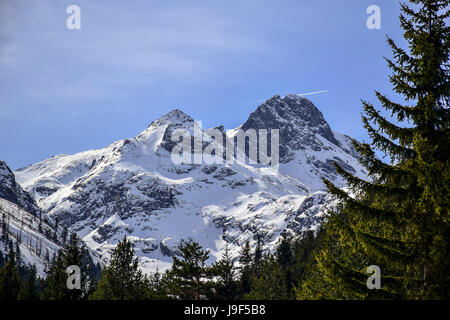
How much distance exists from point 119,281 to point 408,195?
30.2 meters

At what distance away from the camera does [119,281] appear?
37875mm

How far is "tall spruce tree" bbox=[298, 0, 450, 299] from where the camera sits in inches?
473

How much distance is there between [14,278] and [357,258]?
41.8 meters

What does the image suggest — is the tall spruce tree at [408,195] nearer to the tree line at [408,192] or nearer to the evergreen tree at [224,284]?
the tree line at [408,192]

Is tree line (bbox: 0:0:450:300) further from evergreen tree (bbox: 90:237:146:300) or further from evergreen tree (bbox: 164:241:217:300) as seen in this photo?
evergreen tree (bbox: 90:237:146:300)

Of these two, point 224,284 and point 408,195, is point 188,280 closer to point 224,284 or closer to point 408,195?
point 224,284

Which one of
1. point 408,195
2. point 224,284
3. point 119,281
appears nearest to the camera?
point 408,195

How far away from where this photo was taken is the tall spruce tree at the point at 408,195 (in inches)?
473

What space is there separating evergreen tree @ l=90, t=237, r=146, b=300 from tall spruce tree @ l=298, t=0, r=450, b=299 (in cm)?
2668

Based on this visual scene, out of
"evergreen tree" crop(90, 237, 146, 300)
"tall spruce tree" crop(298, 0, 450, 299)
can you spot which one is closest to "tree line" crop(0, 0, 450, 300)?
"tall spruce tree" crop(298, 0, 450, 299)

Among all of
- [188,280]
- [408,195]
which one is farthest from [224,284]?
[408,195]

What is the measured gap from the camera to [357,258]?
29.9 metres
